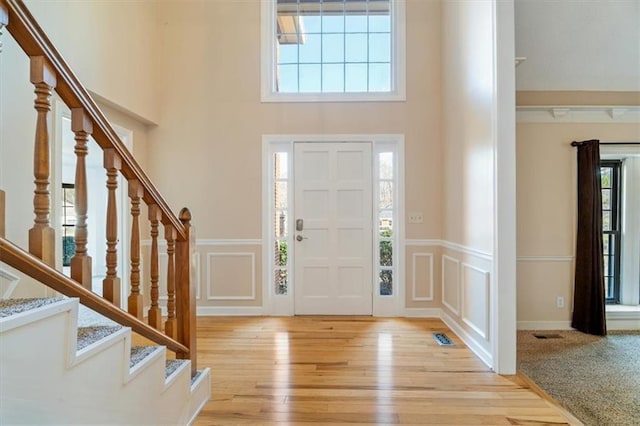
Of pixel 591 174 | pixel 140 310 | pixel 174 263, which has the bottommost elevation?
pixel 140 310

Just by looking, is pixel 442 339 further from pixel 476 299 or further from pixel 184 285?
pixel 184 285

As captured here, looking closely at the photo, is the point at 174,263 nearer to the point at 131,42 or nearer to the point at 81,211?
the point at 81,211

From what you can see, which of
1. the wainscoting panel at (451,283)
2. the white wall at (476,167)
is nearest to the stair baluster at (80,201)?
the white wall at (476,167)

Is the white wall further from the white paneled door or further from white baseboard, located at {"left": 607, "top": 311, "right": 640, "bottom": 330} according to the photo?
white baseboard, located at {"left": 607, "top": 311, "right": 640, "bottom": 330}

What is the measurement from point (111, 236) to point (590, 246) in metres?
4.03

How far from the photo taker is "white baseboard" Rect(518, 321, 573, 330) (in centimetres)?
354

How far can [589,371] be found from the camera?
2.63 metres

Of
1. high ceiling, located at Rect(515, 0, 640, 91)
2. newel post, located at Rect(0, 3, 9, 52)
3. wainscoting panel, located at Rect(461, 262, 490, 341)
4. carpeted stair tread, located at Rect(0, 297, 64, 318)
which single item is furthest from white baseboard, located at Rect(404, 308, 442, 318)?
newel post, located at Rect(0, 3, 9, 52)

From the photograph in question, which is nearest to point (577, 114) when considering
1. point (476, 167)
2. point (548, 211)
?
point (548, 211)

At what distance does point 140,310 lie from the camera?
5.59ft

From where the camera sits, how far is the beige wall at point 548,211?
11.6 ft

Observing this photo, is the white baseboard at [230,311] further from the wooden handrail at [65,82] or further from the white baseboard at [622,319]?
the white baseboard at [622,319]

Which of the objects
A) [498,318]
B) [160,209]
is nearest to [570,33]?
[498,318]

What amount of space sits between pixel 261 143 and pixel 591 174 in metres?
3.41
